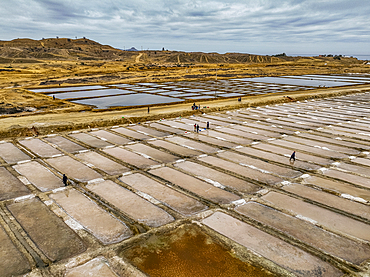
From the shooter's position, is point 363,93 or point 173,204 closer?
point 173,204

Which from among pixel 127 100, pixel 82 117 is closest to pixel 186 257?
pixel 82 117

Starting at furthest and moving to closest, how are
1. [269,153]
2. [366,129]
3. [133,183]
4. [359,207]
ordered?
[366,129]
[269,153]
[133,183]
[359,207]

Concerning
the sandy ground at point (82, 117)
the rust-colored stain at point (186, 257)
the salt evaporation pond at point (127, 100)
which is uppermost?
the salt evaporation pond at point (127, 100)

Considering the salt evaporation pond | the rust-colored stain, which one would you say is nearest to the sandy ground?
the salt evaporation pond

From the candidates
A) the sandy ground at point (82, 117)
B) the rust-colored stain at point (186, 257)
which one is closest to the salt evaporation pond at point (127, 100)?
the sandy ground at point (82, 117)

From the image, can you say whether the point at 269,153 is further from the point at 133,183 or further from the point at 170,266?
the point at 170,266

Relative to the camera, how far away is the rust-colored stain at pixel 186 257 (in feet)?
30.6

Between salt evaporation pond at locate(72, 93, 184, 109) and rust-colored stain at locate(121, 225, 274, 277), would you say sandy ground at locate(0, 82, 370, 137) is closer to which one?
salt evaporation pond at locate(72, 93, 184, 109)

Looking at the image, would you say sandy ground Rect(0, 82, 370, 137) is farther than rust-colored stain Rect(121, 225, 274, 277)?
Yes

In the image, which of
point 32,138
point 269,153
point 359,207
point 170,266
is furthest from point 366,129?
point 32,138

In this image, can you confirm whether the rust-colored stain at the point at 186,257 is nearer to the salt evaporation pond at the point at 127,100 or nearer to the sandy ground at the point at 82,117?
the sandy ground at the point at 82,117

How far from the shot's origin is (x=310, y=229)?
11.8 m

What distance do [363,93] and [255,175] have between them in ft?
166

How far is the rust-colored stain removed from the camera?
933 centimetres
